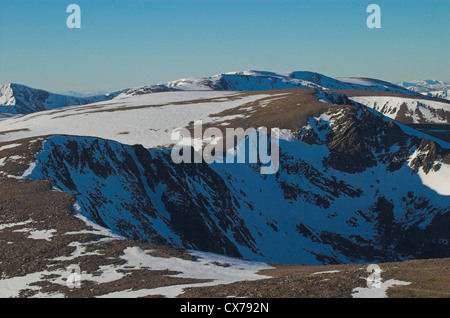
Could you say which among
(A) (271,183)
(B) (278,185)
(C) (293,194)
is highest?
(A) (271,183)

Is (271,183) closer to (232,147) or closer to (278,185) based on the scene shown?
(278,185)

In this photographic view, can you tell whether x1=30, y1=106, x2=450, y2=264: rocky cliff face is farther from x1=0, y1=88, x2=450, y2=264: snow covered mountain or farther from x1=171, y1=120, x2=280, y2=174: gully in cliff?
x1=171, y1=120, x2=280, y2=174: gully in cliff

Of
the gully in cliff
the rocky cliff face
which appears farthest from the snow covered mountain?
the gully in cliff

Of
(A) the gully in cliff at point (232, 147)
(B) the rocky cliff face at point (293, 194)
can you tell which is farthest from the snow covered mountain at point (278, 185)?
(A) the gully in cliff at point (232, 147)

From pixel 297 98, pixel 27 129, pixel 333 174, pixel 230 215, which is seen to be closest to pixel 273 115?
pixel 297 98

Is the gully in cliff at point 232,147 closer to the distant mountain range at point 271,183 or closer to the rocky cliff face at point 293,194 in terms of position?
the distant mountain range at point 271,183

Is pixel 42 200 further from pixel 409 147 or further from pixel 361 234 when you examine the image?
pixel 409 147

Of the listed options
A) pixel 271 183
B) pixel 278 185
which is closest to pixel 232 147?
pixel 271 183
